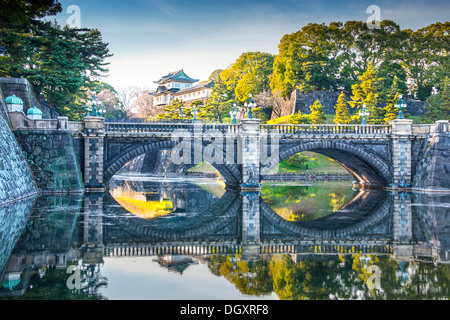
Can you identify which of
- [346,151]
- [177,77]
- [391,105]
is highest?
[177,77]

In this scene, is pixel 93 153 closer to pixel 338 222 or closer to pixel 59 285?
pixel 338 222

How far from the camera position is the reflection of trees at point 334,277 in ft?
31.7

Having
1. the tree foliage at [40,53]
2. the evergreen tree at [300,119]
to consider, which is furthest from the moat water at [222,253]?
the evergreen tree at [300,119]

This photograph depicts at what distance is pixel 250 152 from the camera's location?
37250 mm

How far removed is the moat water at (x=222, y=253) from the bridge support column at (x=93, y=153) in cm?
945

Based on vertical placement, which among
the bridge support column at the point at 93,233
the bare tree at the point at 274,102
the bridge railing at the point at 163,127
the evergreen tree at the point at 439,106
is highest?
the bare tree at the point at 274,102

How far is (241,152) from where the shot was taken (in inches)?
1468

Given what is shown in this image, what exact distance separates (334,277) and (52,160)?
26.1m

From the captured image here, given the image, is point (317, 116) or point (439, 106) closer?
point (317, 116)

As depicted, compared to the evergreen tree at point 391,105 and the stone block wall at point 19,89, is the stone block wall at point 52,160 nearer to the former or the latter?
the stone block wall at point 19,89

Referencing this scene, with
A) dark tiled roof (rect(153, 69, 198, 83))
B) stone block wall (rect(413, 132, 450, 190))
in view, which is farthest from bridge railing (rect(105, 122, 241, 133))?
dark tiled roof (rect(153, 69, 198, 83))

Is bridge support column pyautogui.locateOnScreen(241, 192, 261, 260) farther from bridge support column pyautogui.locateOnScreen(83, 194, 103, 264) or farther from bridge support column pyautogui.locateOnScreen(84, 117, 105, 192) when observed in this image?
bridge support column pyautogui.locateOnScreen(84, 117, 105, 192)

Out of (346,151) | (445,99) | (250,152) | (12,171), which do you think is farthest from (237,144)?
(445,99)

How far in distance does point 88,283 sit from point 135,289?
1167 mm
